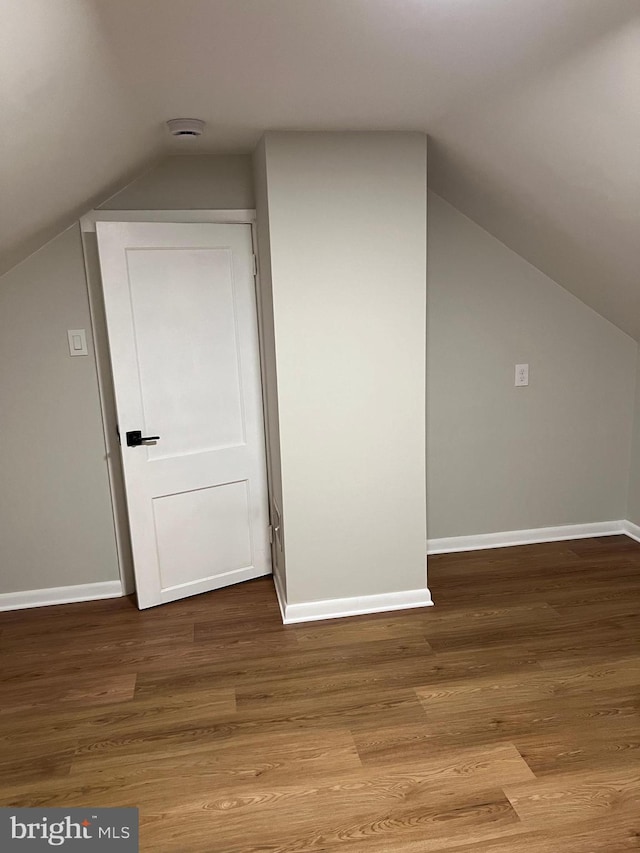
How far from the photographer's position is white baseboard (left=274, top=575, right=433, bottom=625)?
10.2ft

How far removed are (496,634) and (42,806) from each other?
188cm

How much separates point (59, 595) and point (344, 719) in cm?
174

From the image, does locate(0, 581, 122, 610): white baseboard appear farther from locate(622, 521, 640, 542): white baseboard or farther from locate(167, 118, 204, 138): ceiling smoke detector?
locate(622, 521, 640, 542): white baseboard

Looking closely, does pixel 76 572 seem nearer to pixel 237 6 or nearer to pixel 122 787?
pixel 122 787

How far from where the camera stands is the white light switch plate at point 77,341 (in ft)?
10.3

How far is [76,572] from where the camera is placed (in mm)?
3383

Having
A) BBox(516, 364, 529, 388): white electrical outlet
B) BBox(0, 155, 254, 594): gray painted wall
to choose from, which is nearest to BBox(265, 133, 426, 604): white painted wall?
BBox(0, 155, 254, 594): gray painted wall

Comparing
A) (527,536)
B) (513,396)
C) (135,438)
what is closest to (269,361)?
(135,438)

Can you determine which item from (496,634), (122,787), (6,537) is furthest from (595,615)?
(6,537)

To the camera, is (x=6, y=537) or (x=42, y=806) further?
(x=6, y=537)

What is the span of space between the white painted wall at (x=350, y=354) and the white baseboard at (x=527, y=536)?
2.16 feet

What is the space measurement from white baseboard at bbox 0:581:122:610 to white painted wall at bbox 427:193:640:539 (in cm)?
179
